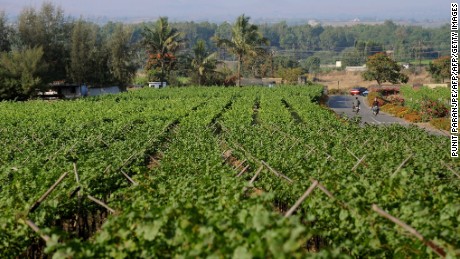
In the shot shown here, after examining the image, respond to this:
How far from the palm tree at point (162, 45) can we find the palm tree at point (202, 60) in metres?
2.38

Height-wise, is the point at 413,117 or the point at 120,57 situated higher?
the point at 120,57

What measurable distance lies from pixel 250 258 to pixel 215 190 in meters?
5.02

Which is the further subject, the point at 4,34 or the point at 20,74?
the point at 4,34

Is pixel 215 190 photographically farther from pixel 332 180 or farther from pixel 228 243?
pixel 228 243

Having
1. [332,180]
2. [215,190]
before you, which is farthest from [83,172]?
[332,180]

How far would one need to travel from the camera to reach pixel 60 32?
68.8 metres

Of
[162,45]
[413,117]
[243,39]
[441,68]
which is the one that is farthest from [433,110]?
[441,68]

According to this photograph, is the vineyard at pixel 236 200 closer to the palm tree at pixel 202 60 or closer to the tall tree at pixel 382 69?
the palm tree at pixel 202 60

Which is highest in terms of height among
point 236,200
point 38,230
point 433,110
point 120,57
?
point 38,230

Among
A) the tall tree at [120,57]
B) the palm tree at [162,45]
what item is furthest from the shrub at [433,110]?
the palm tree at [162,45]

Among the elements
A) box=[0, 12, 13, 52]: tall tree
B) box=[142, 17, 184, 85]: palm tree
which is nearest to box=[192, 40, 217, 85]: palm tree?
box=[142, 17, 184, 85]: palm tree

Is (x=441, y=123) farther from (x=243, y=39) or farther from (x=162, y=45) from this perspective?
(x=162, y=45)

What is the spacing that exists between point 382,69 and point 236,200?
87.4 meters

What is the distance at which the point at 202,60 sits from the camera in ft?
271
